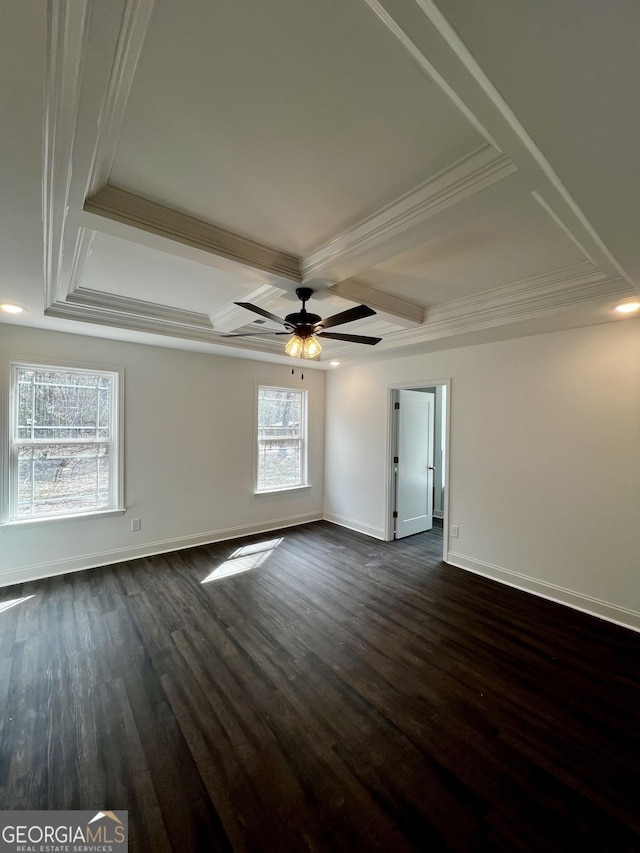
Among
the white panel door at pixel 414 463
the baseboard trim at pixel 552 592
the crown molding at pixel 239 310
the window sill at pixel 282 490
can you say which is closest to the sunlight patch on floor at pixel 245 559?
the window sill at pixel 282 490

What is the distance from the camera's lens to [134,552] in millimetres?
3984

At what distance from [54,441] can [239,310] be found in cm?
240

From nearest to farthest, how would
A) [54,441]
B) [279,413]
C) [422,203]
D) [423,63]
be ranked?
1. [423,63]
2. [422,203]
3. [54,441]
4. [279,413]

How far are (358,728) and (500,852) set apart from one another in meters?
0.71

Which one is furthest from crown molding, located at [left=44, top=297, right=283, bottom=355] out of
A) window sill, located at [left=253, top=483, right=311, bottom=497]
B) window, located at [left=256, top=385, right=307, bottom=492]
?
window sill, located at [left=253, top=483, right=311, bottom=497]

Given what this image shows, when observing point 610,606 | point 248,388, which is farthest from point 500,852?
point 248,388

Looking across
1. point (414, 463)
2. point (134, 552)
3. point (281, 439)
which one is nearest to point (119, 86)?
point (134, 552)

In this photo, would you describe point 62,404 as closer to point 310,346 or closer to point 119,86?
point 310,346

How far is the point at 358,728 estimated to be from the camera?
5.90 ft

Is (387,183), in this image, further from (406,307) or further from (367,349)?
(367,349)

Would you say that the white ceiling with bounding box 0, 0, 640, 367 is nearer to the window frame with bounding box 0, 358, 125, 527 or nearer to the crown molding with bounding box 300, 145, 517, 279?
the crown molding with bounding box 300, 145, 517, 279

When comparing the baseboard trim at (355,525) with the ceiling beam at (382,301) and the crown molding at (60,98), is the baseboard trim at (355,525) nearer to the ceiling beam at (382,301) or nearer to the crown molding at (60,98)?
the ceiling beam at (382,301)

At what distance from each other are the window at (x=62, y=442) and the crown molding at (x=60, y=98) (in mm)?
2314

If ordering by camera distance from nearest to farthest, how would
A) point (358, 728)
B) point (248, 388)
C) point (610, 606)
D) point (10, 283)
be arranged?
point (358, 728), point (10, 283), point (610, 606), point (248, 388)
